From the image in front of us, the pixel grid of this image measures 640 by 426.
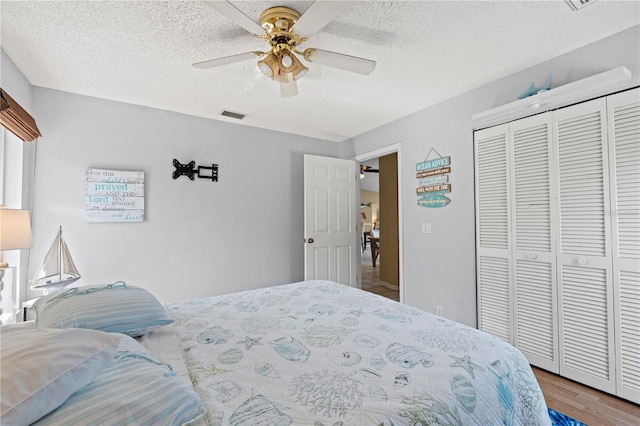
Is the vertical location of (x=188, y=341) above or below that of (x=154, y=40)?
below

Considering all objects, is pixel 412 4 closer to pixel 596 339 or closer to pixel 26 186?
pixel 596 339

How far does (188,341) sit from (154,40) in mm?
1961

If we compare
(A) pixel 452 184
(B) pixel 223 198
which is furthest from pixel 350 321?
(B) pixel 223 198

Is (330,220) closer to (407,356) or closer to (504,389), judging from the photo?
(407,356)

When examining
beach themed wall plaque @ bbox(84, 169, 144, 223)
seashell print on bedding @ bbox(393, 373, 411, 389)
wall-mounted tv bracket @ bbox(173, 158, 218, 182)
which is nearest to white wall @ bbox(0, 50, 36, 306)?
beach themed wall plaque @ bbox(84, 169, 144, 223)

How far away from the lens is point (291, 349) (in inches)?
47.6

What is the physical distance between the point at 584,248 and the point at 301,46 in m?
2.46

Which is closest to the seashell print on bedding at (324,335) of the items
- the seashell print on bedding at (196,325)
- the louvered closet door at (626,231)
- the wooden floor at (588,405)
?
the seashell print on bedding at (196,325)

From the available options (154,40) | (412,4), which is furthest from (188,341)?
(412,4)

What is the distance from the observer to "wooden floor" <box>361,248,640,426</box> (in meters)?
1.73

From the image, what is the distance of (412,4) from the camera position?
1669mm

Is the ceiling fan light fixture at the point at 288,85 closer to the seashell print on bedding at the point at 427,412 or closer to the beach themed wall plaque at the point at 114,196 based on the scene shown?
the beach themed wall plaque at the point at 114,196

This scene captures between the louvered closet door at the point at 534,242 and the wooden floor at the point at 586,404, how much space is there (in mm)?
125

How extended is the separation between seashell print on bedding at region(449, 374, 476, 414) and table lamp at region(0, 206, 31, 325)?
7.40ft
